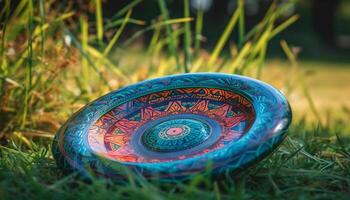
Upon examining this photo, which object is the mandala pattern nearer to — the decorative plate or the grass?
the decorative plate

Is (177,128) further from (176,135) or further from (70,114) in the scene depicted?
(70,114)

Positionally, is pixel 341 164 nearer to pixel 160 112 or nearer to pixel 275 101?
pixel 275 101

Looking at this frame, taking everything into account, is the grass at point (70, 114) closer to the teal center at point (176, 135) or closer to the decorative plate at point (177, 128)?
the decorative plate at point (177, 128)

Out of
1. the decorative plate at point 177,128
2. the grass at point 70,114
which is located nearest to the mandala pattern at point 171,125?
the decorative plate at point 177,128

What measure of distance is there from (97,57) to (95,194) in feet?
6.47

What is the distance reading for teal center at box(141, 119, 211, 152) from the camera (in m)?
Result: 2.40

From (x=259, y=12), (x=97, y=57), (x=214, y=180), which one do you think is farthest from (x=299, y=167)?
(x=259, y=12)

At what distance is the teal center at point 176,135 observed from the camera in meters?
2.40

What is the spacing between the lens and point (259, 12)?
2216 centimetres

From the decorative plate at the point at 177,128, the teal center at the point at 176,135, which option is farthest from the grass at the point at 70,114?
the teal center at the point at 176,135

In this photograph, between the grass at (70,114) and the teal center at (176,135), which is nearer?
the grass at (70,114)

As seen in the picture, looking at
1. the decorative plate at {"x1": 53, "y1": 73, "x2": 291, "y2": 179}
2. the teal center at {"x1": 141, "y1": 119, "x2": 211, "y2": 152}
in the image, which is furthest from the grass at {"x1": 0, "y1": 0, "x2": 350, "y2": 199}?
the teal center at {"x1": 141, "y1": 119, "x2": 211, "y2": 152}

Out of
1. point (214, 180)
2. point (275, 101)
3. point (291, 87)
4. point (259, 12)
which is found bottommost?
point (259, 12)

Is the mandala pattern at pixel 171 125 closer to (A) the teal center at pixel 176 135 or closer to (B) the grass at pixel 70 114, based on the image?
(A) the teal center at pixel 176 135
